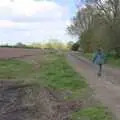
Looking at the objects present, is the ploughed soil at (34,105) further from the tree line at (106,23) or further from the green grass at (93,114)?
the tree line at (106,23)

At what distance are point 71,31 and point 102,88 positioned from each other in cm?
8312

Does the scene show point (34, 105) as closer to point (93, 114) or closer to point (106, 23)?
point (93, 114)

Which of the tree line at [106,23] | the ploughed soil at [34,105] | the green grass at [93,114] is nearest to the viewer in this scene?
the green grass at [93,114]

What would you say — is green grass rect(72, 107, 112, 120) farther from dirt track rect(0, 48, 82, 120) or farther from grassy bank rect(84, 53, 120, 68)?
grassy bank rect(84, 53, 120, 68)

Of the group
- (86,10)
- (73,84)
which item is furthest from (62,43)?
(73,84)

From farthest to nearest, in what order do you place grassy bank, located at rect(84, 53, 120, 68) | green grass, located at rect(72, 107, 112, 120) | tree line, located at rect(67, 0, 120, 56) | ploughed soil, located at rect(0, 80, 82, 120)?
tree line, located at rect(67, 0, 120, 56)
grassy bank, located at rect(84, 53, 120, 68)
ploughed soil, located at rect(0, 80, 82, 120)
green grass, located at rect(72, 107, 112, 120)

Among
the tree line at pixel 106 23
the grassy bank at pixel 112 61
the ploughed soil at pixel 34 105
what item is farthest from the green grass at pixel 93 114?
the tree line at pixel 106 23

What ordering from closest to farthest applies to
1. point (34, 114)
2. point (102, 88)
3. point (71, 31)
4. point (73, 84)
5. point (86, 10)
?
point (34, 114), point (102, 88), point (73, 84), point (86, 10), point (71, 31)

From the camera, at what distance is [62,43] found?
15538 cm

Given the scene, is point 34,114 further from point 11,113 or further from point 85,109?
point 85,109

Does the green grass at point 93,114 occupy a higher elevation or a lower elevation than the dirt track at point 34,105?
higher

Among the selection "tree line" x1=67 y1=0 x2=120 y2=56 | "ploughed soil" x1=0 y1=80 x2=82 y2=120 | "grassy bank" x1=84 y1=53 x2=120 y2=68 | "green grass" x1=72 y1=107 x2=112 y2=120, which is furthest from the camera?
"tree line" x1=67 y1=0 x2=120 y2=56

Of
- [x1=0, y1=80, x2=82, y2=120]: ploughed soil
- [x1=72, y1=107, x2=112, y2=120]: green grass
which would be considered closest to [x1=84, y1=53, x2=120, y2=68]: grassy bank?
[x1=0, y1=80, x2=82, y2=120]: ploughed soil

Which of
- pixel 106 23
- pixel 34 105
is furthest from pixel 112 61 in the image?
pixel 34 105
